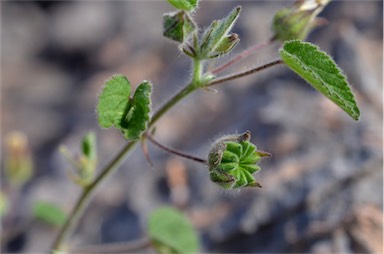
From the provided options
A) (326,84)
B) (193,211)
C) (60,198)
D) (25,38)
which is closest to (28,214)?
(60,198)

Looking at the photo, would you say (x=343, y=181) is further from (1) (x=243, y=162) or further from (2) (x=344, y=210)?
(1) (x=243, y=162)

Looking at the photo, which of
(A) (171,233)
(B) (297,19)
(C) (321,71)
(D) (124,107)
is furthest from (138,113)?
(A) (171,233)

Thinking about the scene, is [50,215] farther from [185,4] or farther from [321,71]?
[321,71]

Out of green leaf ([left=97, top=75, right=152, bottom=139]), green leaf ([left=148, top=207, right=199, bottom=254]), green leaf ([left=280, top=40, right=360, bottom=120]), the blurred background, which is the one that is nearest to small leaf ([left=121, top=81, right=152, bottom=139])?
green leaf ([left=97, top=75, right=152, bottom=139])

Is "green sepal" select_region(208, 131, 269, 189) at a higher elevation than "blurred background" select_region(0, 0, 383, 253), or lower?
higher

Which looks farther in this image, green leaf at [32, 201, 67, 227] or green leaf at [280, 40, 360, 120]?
green leaf at [32, 201, 67, 227]

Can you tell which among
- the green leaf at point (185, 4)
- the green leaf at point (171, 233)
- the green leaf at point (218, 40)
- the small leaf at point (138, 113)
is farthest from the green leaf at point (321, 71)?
the green leaf at point (171, 233)

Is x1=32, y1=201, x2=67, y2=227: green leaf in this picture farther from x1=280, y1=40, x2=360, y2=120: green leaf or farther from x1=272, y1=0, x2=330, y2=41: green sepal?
x1=280, y1=40, x2=360, y2=120: green leaf
